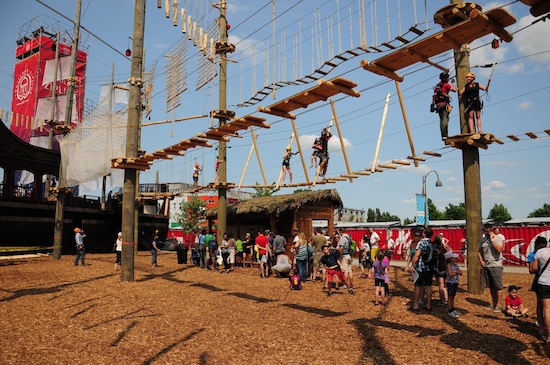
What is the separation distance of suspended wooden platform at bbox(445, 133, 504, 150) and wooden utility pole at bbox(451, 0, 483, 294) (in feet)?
0.71

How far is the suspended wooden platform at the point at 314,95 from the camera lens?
7797 millimetres

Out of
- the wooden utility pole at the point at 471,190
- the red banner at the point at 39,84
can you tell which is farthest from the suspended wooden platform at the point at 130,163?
the red banner at the point at 39,84

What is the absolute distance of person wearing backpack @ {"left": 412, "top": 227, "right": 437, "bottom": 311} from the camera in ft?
30.1

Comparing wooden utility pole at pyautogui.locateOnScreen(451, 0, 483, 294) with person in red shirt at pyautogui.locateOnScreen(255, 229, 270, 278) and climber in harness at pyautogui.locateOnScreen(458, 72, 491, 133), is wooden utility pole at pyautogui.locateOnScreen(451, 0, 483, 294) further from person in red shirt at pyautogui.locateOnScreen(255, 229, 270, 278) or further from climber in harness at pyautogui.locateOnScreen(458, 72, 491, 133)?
person in red shirt at pyautogui.locateOnScreen(255, 229, 270, 278)

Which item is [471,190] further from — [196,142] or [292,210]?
[292,210]

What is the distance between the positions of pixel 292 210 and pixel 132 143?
9.97 meters

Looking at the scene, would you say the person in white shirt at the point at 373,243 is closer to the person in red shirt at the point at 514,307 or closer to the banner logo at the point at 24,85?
the person in red shirt at the point at 514,307

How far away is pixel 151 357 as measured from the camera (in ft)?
20.1

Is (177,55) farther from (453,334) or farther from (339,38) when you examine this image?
(453,334)

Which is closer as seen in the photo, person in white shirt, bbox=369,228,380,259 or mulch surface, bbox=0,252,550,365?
mulch surface, bbox=0,252,550,365

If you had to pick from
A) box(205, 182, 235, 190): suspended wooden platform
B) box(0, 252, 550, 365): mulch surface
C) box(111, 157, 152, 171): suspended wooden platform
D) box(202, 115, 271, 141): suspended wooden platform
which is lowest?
box(0, 252, 550, 365): mulch surface

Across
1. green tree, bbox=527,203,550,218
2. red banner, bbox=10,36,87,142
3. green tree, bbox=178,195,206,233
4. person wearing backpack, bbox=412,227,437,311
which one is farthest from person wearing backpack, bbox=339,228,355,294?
green tree, bbox=527,203,550,218

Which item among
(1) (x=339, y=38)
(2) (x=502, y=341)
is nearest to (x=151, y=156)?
(1) (x=339, y=38)

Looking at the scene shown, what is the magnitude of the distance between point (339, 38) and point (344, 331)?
8231 millimetres
